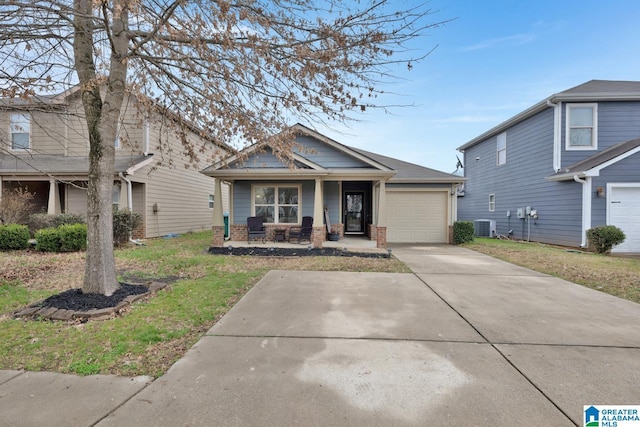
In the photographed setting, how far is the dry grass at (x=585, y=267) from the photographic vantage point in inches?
245

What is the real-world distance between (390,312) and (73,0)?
6.86m

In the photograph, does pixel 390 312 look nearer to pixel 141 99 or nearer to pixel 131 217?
pixel 141 99

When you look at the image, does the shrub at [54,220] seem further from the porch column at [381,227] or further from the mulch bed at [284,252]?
the porch column at [381,227]

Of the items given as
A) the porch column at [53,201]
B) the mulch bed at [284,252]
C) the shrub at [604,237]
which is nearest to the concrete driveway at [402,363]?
the mulch bed at [284,252]

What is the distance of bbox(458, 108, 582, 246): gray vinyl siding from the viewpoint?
39.9 feet

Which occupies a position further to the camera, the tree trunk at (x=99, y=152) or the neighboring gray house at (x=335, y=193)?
the neighboring gray house at (x=335, y=193)

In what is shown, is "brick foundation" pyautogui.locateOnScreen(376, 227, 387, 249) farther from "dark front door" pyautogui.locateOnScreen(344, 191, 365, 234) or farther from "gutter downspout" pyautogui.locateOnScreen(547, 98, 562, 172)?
"gutter downspout" pyautogui.locateOnScreen(547, 98, 562, 172)

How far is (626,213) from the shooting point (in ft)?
36.2

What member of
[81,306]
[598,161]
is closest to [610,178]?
[598,161]

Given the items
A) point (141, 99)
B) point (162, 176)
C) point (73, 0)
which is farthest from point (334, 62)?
point (162, 176)

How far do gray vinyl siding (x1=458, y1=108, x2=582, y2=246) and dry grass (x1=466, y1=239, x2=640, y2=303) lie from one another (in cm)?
184

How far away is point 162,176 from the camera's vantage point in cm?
1466

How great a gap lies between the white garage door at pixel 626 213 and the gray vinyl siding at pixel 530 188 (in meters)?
0.95

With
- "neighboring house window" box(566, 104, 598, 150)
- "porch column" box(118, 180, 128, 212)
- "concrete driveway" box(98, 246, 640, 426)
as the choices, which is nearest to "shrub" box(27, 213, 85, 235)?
"porch column" box(118, 180, 128, 212)
